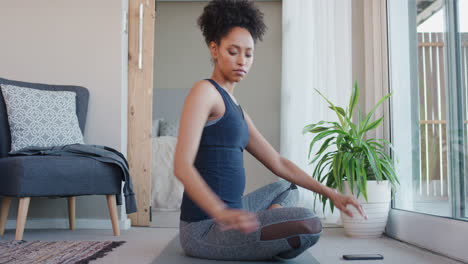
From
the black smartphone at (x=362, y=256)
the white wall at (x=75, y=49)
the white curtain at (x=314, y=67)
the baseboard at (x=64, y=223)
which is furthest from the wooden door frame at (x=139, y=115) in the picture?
the black smartphone at (x=362, y=256)

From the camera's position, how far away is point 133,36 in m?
3.57

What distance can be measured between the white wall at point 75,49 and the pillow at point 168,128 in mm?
2266

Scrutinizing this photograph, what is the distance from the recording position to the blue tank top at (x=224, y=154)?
1637 millimetres

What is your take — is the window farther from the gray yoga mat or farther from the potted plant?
the gray yoga mat

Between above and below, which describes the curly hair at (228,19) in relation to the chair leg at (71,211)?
above

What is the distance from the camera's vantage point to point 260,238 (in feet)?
5.38

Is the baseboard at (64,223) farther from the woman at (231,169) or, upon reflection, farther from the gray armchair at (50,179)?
the woman at (231,169)

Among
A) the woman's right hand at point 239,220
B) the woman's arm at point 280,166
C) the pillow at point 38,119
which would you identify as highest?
the pillow at point 38,119

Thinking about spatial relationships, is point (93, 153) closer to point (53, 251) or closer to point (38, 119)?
point (38, 119)

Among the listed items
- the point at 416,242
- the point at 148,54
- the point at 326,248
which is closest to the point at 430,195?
the point at 416,242

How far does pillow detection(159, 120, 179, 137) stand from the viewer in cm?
577

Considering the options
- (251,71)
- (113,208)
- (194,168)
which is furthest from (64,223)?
(251,71)

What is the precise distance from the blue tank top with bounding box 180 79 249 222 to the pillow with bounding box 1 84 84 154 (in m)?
1.64

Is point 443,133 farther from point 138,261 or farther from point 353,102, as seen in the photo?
point 138,261
